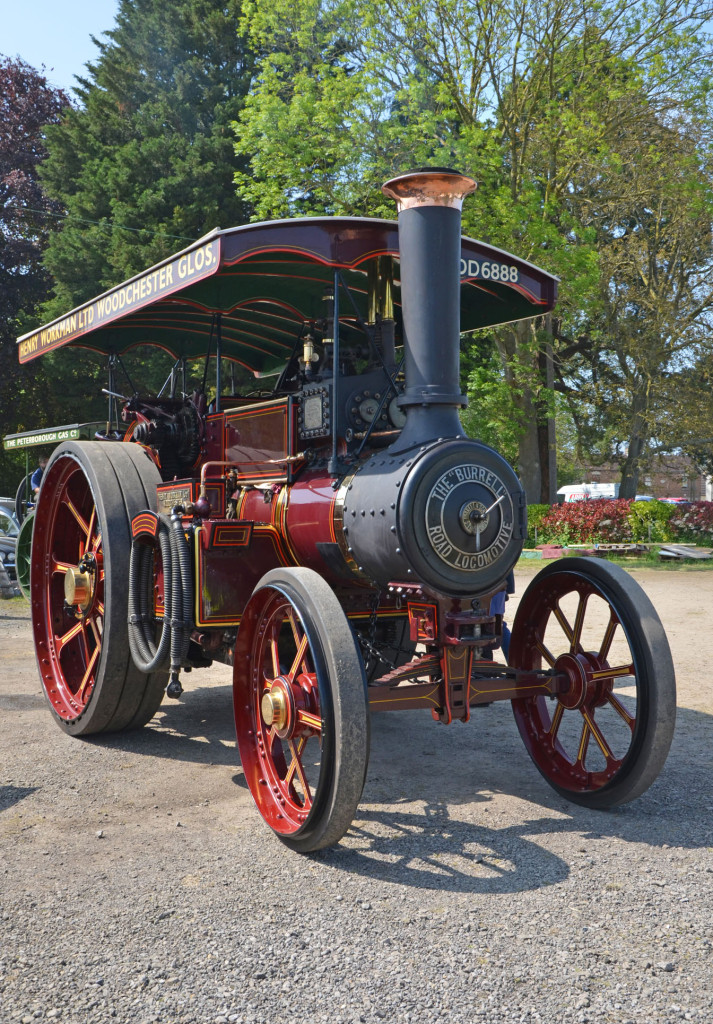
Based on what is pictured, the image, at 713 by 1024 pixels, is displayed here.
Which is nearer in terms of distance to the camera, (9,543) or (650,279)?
(9,543)

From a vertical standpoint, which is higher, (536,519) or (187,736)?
(536,519)

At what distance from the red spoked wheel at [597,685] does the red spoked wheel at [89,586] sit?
183 centimetres

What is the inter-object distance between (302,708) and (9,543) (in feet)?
34.2

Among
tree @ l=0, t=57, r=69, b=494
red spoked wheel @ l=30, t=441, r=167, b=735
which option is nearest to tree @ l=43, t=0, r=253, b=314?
tree @ l=0, t=57, r=69, b=494

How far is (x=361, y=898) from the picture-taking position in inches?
113

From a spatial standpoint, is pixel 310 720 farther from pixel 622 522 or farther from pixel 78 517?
pixel 622 522

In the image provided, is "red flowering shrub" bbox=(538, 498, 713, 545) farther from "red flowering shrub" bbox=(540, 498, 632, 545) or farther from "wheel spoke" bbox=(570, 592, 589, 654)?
"wheel spoke" bbox=(570, 592, 589, 654)

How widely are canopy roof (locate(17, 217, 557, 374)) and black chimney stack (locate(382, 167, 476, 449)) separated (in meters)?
0.28

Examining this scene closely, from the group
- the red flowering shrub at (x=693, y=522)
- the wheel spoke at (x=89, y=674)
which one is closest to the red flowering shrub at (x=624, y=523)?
the red flowering shrub at (x=693, y=522)

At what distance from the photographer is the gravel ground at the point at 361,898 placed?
2.33 metres

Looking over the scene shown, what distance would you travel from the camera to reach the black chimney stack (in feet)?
11.3

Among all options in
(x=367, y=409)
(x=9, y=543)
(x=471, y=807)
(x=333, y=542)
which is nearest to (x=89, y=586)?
(x=333, y=542)

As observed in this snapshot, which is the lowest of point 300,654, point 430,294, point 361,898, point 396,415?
point 361,898

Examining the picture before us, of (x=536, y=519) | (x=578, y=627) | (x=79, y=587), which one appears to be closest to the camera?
(x=578, y=627)
